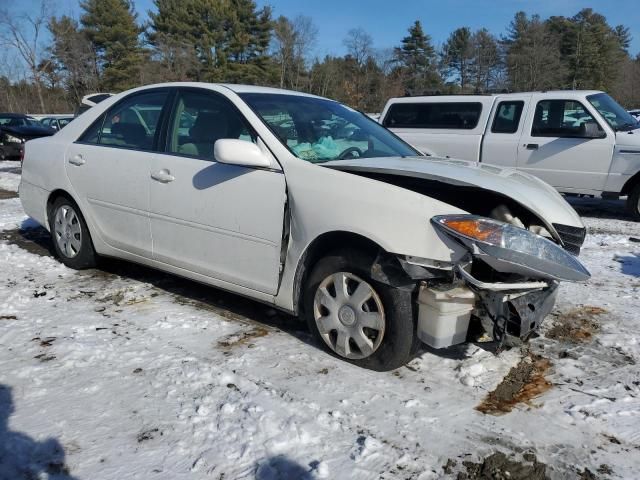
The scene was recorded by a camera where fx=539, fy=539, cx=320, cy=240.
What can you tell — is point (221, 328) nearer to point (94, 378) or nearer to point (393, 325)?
point (94, 378)

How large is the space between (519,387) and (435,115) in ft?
22.4

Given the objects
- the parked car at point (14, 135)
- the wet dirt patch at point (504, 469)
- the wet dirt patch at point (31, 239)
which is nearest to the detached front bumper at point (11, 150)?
the parked car at point (14, 135)

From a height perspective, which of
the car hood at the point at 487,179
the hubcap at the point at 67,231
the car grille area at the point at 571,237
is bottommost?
the hubcap at the point at 67,231

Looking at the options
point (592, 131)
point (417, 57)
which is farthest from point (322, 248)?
point (417, 57)

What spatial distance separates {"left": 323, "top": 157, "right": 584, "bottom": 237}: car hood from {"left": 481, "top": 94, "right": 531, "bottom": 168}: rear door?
5119mm

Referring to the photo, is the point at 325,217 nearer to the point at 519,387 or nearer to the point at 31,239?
the point at 519,387

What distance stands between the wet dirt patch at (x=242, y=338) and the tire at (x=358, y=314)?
1.53 feet

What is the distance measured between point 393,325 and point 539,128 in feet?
21.0

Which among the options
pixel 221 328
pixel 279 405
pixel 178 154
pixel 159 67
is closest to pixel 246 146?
pixel 178 154

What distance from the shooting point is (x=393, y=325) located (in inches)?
116

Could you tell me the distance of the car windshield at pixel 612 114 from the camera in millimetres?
7789

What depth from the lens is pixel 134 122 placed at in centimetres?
436

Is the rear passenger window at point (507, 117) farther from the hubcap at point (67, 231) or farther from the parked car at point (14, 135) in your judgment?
the parked car at point (14, 135)

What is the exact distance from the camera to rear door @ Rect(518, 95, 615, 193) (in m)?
7.70
